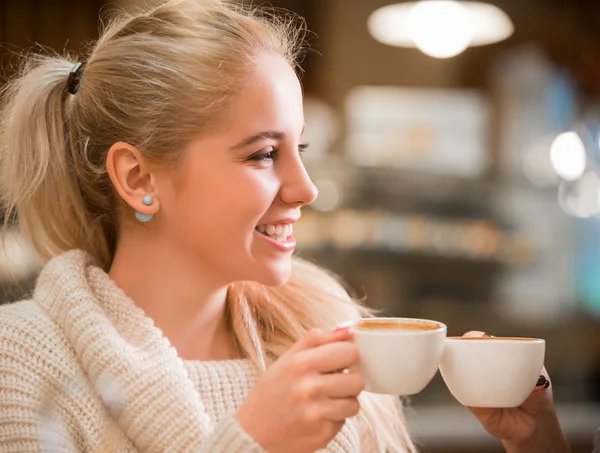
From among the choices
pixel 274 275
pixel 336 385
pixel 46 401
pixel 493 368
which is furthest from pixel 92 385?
pixel 493 368

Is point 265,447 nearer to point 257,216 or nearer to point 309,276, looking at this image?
point 257,216

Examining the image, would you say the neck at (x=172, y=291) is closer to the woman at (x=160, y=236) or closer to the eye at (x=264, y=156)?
the woman at (x=160, y=236)

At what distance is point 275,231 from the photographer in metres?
1.14

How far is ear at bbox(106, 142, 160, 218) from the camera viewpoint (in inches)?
45.8

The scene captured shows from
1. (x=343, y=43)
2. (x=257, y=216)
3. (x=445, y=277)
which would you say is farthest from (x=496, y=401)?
(x=343, y=43)

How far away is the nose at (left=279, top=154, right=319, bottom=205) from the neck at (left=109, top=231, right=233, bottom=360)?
17 centimetres

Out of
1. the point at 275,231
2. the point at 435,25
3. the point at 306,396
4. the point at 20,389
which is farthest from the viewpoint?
the point at 435,25

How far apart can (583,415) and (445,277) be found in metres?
0.74

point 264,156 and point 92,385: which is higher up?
point 264,156

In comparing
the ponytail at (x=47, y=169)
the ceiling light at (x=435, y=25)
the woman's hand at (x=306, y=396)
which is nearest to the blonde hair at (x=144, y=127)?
the ponytail at (x=47, y=169)

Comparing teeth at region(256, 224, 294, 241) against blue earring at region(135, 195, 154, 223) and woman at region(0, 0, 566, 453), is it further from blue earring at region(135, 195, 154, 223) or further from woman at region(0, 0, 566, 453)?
blue earring at region(135, 195, 154, 223)

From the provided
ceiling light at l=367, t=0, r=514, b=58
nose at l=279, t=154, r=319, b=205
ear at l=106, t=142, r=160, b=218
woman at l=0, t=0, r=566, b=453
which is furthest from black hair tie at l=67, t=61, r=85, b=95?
ceiling light at l=367, t=0, r=514, b=58

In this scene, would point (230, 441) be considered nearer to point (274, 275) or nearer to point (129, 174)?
point (274, 275)

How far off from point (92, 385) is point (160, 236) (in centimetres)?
23
